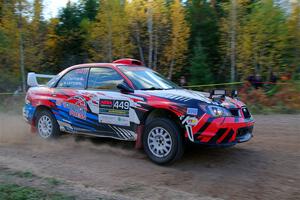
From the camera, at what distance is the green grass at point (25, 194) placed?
493cm

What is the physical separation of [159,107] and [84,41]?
23.9 meters

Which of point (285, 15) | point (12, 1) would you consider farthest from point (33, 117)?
point (285, 15)

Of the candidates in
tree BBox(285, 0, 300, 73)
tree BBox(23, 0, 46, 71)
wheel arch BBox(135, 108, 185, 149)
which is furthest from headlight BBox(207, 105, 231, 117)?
tree BBox(23, 0, 46, 71)

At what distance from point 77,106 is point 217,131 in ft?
9.55

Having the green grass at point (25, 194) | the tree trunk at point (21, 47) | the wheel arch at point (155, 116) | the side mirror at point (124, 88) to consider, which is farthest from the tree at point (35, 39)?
the green grass at point (25, 194)

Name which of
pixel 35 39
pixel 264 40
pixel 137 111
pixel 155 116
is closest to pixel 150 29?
pixel 35 39

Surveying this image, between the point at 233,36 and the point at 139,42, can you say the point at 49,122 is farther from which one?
the point at 139,42

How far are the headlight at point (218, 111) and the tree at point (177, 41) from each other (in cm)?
1831

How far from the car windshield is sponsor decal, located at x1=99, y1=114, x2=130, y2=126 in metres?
0.61

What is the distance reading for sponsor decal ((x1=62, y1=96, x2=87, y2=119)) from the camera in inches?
306

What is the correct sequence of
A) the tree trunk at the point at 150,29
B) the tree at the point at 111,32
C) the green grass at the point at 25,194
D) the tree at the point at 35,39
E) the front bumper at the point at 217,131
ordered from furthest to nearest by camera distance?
the tree trunk at the point at 150,29, the tree at the point at 111,32, the tree at the point at 35,39, the front bumper at the point at 217,131, the green grass at the point at 25,194

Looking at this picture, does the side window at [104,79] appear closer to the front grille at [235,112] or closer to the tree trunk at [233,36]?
the front grille at [235,112]

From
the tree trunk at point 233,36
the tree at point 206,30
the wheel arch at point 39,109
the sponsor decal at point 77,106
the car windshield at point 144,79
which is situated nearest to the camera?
the car windshield at point 144,79

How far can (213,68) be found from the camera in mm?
26750
